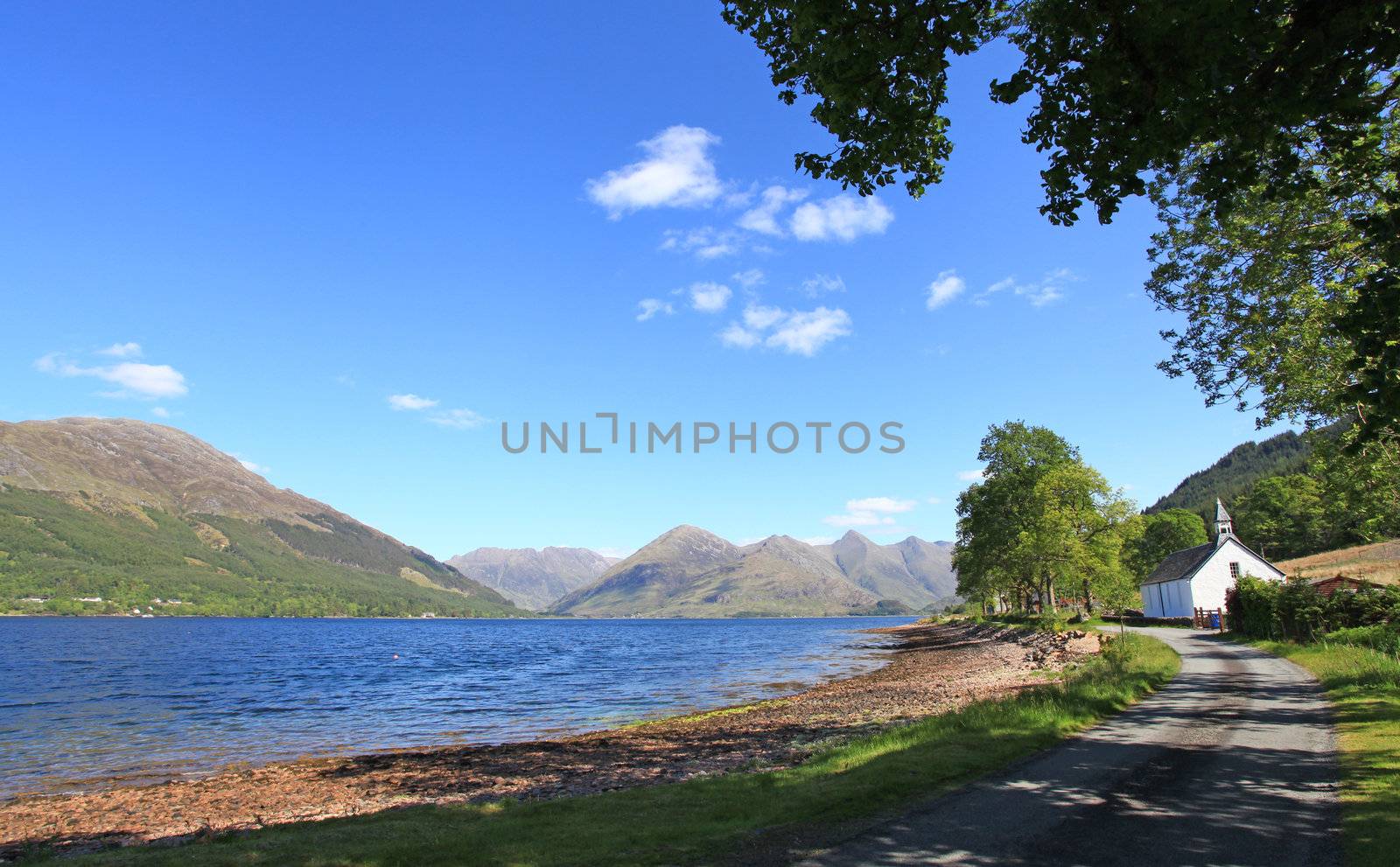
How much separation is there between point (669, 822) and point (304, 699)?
39.8 m

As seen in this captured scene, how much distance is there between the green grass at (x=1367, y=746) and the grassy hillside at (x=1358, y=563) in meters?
51.0

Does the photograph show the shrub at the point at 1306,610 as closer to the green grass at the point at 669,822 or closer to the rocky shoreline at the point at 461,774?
the rocky shoreline at the point at 461,774

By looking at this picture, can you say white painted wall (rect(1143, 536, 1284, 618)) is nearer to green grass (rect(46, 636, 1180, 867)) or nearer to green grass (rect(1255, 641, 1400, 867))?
green grass (rect(1255, 641, 1400, 867))

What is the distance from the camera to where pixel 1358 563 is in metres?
76.2

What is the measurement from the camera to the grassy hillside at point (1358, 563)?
64.6m

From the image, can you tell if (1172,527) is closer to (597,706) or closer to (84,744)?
(597,706)

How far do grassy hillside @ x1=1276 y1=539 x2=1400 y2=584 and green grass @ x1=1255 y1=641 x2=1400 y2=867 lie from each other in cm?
5104

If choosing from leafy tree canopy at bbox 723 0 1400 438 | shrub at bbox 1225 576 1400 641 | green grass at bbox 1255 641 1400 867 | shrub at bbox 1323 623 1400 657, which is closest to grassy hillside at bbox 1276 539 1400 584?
shrub at bbox 1225 576 1400 641

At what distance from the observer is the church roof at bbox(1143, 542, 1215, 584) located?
244 ft

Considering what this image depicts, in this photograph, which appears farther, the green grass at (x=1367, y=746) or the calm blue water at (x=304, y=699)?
the calm blue water at (x=304, y=699)

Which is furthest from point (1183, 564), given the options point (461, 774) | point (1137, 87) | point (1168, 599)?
point (1137, 87)

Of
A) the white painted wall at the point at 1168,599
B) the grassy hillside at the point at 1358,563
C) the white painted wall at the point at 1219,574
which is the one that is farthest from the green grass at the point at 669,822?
the white painted wall at the point at 1168,599

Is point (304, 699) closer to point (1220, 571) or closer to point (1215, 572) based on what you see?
point (1215, 572)

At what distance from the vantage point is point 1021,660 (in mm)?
46750
